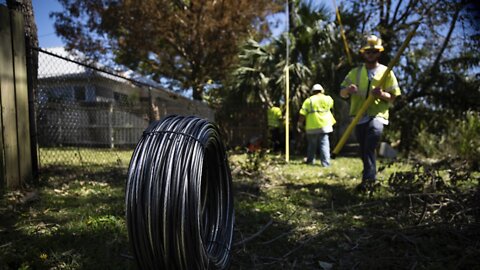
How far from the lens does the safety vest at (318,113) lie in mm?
7676

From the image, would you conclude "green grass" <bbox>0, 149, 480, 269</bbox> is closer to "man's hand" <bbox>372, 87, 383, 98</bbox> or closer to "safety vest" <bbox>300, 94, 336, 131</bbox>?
"man's hand" <bbox>372, 87, 383, 98</bbox>

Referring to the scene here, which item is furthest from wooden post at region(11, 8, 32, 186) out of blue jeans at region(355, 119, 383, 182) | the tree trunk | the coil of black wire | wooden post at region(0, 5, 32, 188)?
blue jeans at region(355, 119, 383, 182)

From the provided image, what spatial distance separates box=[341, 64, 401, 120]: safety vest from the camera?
4.42 metres

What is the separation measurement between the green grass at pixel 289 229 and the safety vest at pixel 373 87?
3.13 feet

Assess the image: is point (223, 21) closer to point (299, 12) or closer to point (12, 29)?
point (299, 12)

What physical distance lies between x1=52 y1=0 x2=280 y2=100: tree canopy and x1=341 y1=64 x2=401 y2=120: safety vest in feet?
39.9

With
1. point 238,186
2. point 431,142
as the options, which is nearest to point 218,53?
point 431,142

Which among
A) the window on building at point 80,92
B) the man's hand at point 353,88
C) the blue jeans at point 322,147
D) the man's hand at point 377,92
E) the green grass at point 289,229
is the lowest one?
the green grass at point 289,229

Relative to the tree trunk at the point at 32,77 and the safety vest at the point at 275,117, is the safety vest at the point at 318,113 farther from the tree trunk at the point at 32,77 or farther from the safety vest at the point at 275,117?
the tree trunk at the point at 32,77

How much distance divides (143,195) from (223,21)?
1490 cm

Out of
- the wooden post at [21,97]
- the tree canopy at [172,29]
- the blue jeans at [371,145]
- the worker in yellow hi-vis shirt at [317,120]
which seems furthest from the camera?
the tree canopy at [172,29]

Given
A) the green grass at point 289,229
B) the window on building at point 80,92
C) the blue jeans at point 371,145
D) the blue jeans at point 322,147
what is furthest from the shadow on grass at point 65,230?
the window on building at point 80,92

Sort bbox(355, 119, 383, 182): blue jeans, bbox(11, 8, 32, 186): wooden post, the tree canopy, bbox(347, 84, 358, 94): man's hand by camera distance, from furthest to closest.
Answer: the tree canopy
bbox(347, 84, 358, 94): man's hand
bbox(355, 119, 383, 182): blue jeans
bbox(11, 8, 32, 186): wooden post

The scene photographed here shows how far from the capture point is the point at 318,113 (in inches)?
305
